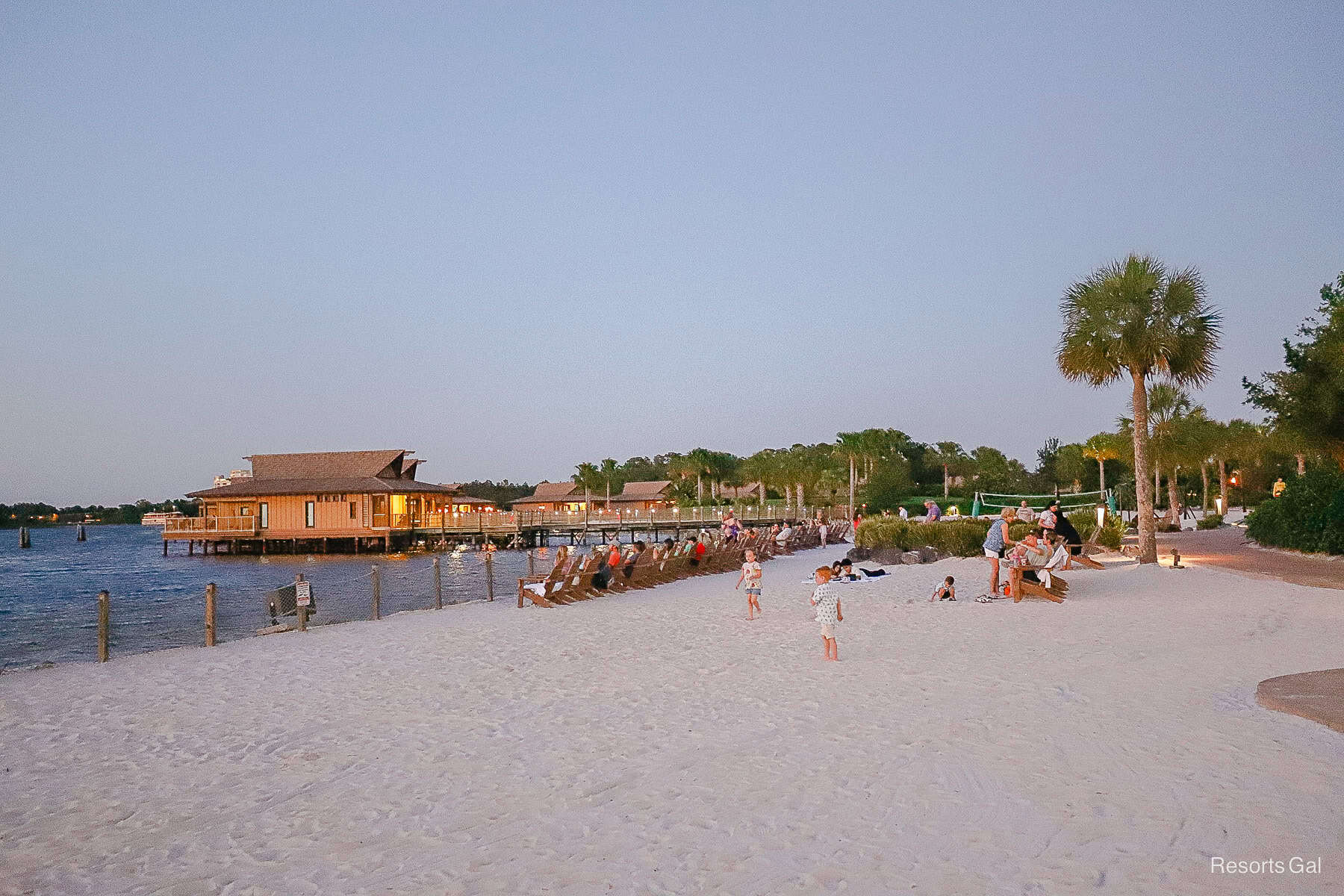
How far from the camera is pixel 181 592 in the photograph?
3597 cm

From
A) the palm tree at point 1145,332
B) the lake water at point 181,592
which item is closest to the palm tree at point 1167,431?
the palm tree at point 1145,332

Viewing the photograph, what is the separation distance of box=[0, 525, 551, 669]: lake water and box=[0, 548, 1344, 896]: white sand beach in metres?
9.47

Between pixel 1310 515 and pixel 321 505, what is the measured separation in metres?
54.3

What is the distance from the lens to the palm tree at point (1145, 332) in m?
20.5

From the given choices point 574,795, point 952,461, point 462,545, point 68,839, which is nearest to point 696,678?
point 574,795

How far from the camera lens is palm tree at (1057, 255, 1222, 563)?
67.3 ft

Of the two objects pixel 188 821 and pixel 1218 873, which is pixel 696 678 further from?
pixel 1218 873

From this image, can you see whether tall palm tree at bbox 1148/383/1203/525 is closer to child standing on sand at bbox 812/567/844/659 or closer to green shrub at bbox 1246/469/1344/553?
green shrub at bbox 1246/469/1344/553

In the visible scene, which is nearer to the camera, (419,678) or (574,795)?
(574,795)

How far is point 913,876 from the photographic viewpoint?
4320 millimetres

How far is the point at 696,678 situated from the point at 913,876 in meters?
5.44

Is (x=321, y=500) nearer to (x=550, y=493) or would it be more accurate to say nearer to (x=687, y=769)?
(x=550, y=493)

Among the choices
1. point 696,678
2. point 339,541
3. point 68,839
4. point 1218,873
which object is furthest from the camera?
point 339,541

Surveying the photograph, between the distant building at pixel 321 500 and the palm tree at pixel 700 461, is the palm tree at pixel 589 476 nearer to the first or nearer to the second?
the palm tree at pixel 700 461
